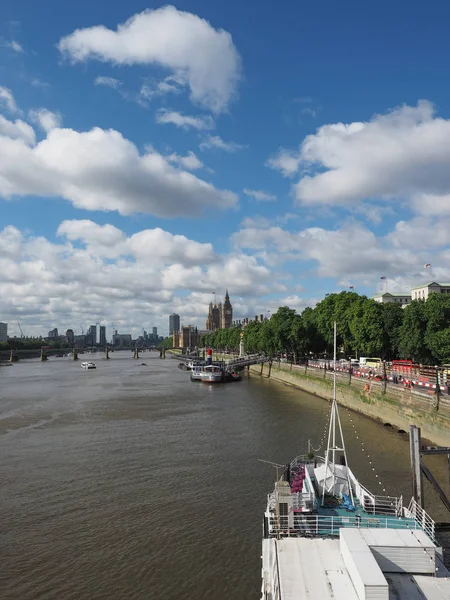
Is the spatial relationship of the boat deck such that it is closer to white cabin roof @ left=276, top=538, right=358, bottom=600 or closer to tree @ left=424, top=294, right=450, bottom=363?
white cabin roof @ left=276, top=538, right=358, bottom=600

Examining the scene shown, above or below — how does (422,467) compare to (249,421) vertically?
above

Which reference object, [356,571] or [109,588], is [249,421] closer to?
[109,588]

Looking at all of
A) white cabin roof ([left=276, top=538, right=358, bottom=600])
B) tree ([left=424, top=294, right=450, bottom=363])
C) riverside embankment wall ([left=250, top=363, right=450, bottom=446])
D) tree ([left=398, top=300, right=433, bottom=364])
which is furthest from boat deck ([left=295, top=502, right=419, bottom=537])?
tree ([left=398, top=300, right=433, bottom=364])

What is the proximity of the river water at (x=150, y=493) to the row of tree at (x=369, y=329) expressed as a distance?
17810mm

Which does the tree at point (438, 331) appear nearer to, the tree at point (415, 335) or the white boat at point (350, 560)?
the tree at point (415, 335)

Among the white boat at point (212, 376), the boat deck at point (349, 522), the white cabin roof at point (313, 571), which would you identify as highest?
the white cabin roof at point (313, 571)

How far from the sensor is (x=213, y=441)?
3944 centimetres

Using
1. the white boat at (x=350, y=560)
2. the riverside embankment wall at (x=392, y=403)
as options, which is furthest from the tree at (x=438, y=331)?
the white boat at (x=350, y=560)

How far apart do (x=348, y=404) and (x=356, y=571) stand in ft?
152

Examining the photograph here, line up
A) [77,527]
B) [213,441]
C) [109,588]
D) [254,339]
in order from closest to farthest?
[109,588] → [77,527] → [213,441] → [254,339]

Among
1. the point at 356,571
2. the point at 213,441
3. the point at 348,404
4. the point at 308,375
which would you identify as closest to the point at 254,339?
the point at 308,375

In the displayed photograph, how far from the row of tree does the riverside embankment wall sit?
10.2 meters

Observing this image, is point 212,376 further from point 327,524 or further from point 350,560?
point 350,560

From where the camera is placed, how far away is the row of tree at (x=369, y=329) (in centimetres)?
6147
